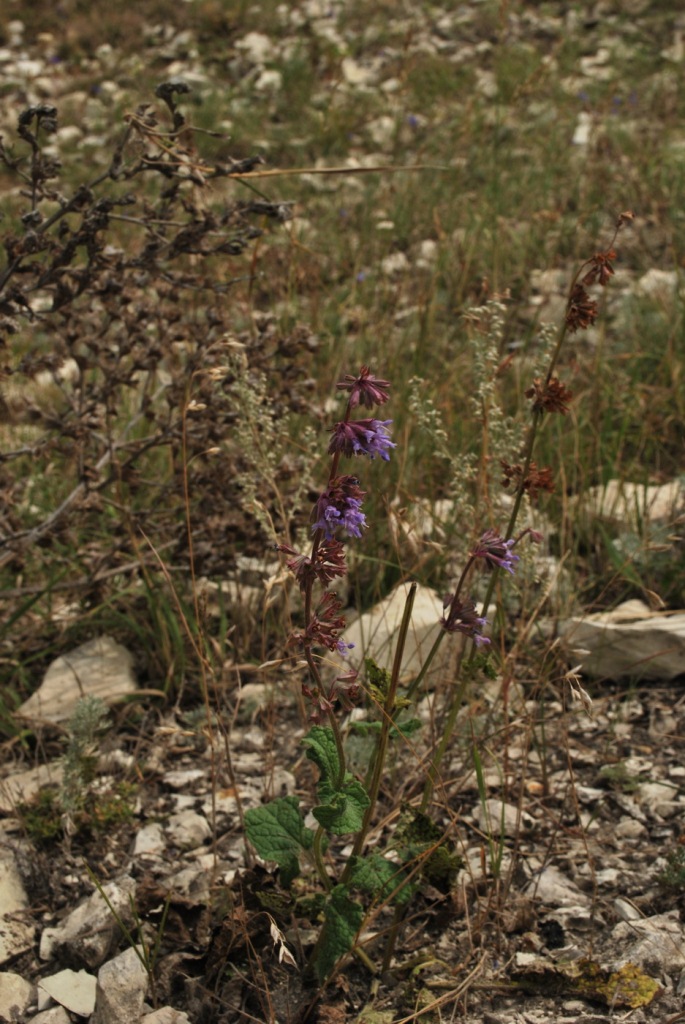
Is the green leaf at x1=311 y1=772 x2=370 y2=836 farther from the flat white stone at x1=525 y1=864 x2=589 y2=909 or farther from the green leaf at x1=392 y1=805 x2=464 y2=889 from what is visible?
the flat white stone at x1=525 y1=864 x2=589 y2=909

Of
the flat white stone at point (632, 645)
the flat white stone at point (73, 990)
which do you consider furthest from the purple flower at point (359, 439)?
the flat white stone at point (632, 645)

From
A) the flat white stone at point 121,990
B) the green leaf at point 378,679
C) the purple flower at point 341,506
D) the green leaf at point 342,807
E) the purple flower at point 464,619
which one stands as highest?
the purple flower at point 341,506

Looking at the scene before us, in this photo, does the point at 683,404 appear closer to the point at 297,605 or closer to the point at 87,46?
the point at 297,605

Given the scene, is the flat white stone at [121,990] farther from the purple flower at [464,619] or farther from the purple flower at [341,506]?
the purple flower at [341,506]

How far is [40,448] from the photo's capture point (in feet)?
9.34

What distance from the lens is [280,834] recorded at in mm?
1956

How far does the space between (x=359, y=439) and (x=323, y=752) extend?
2.07ft

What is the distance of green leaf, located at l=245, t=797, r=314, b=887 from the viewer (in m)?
1.93

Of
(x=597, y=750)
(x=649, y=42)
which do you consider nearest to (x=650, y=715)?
(x=597, y=750)

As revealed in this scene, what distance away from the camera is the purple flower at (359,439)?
153 centimetres

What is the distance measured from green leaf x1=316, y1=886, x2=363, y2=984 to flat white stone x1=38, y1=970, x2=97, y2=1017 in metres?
0.50

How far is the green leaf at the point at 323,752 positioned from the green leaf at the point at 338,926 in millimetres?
218

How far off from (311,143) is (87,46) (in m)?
3.96

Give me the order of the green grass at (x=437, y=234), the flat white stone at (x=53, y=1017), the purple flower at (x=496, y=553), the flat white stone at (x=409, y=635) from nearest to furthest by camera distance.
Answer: the purple flower at (x=496, y=553), the flat white stone at (x=53, y=1017), the flat white stone at (x=409, y=635), the green grass at (x=437, y=234)
